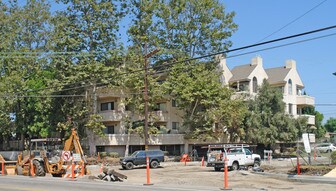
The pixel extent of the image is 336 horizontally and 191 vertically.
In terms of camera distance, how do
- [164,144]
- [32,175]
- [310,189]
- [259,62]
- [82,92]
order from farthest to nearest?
[259,62]
[164,144]
[82,92]
[32,175]
[310,189]

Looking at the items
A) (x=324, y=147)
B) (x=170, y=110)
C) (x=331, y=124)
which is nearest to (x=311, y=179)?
(x=170, y=110)

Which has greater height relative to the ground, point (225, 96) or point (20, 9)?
point (20, 9)

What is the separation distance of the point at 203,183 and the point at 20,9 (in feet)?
143

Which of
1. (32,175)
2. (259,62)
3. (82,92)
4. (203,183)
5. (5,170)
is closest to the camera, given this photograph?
(203,183)

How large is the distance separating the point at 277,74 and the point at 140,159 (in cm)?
3654

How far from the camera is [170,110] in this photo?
200 ft

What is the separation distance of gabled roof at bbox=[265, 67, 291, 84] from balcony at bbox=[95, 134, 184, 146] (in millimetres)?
18529

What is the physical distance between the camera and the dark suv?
39875 mm

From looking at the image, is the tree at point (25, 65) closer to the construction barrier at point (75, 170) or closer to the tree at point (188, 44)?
the tree at point (188, 44)

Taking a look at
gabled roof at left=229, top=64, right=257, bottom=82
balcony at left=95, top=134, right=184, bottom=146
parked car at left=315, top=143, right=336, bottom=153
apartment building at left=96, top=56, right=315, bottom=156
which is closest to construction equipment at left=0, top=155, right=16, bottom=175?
balcony at left=95, top=134, right=184, bottom=146

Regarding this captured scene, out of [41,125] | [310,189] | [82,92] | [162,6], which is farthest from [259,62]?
[310,189]

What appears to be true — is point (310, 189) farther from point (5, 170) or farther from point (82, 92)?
point (82, 92)

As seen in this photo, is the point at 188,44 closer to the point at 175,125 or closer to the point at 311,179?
the point at 175,125

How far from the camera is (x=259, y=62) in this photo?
67.9 m
